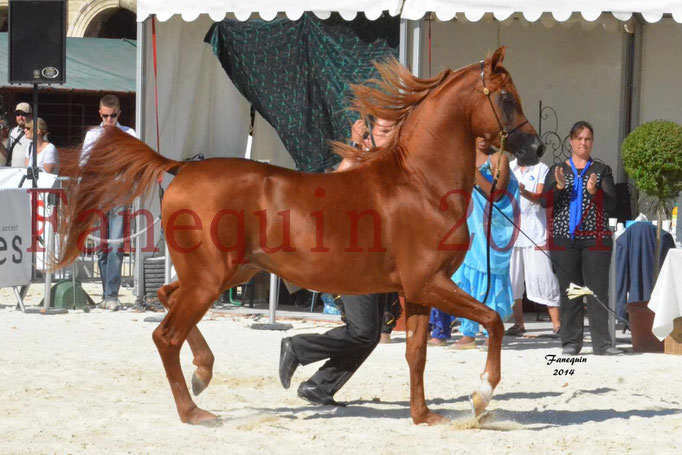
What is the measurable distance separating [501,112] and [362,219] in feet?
3.22

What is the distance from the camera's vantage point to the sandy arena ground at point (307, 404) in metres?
5.79

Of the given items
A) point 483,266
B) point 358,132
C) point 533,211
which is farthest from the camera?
point 533,211

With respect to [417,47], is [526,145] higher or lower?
lower

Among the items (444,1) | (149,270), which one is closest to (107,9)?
(149,270)

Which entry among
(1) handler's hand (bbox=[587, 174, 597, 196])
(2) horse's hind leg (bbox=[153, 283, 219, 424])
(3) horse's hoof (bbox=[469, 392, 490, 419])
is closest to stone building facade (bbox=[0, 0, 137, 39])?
(1) handler's hand (bbox=[587, 174, 597, 196])

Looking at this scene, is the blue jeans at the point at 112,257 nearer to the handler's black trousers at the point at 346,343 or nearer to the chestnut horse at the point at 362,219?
the handler's black trousers at the point at 346,343

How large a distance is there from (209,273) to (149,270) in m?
5.61

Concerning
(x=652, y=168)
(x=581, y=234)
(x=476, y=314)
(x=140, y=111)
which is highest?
(x=140, y=111)

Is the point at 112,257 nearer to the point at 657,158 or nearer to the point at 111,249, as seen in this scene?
the point at 111,249

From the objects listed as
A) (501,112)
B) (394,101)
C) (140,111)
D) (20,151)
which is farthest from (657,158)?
(20,151)

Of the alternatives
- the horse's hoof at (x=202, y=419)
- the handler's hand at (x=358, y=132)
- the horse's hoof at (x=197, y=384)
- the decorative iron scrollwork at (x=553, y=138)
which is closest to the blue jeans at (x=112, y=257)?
the handler's hand at (x=358, y=132)

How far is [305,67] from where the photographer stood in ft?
37.3

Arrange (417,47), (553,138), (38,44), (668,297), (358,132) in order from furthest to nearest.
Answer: (553,138)
(38,44)
(417,47)
(668,297)
(358,132)

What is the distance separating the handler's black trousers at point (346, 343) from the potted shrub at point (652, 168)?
3.35 metres
